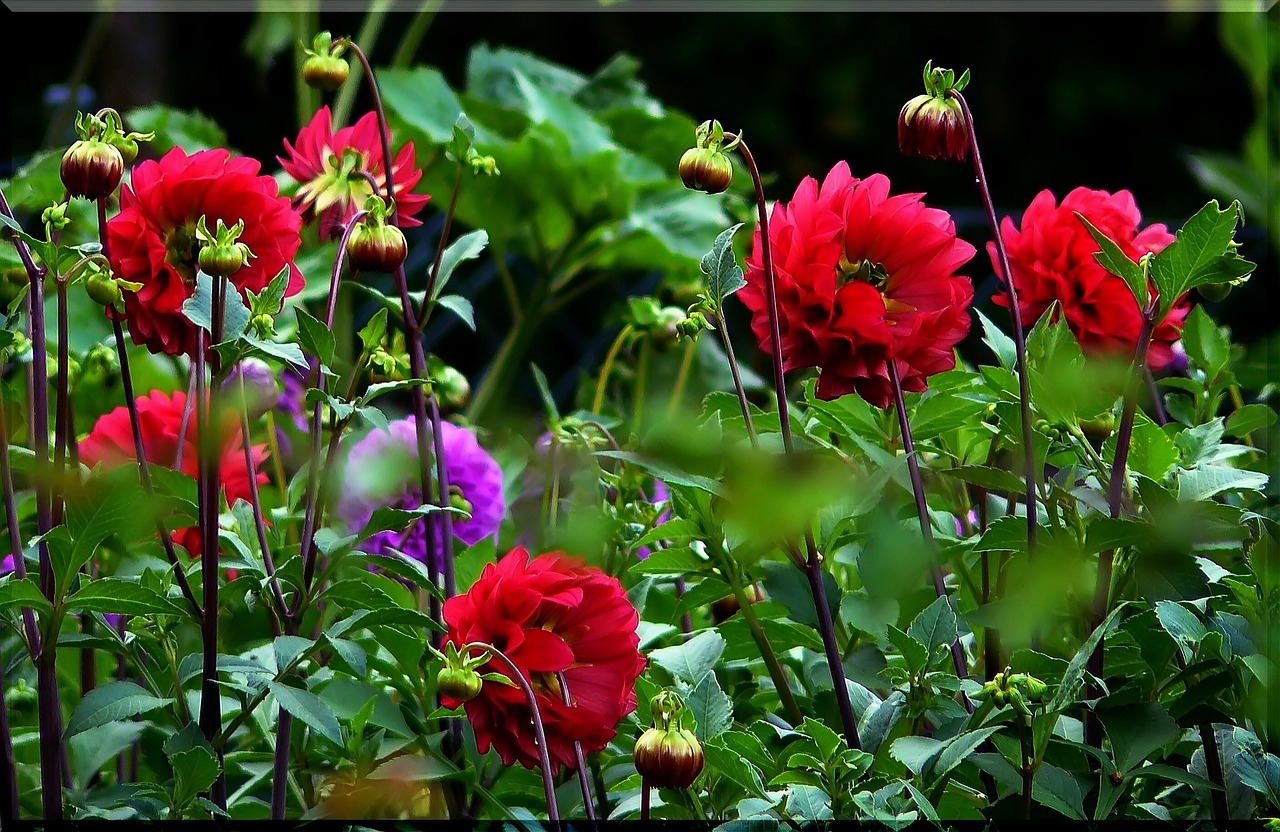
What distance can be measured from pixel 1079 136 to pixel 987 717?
135 inches

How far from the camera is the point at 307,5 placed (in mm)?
1467

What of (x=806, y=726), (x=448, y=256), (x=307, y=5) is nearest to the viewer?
(x=806, y=726)

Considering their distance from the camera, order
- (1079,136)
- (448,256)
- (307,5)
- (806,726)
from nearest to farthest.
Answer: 1. (806,726)
2. (448,256)
3. (307,5)
4. (1079,136)

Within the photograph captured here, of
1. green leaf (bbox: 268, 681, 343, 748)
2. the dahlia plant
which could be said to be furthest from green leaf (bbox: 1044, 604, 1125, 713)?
green leaf (bbox: 268, 681, 343, 748)

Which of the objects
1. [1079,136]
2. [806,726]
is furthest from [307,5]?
[1079,136]

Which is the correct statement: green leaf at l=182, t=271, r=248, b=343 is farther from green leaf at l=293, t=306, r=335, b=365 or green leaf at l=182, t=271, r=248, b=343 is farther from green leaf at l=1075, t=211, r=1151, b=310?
green leaf at l=1075, t=211, r=1151, b=310

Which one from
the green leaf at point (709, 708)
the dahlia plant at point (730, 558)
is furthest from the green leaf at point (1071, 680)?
the green leaf at point (709, 708)

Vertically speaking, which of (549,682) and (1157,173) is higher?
(1157,173)

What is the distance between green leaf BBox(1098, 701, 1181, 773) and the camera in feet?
1.40

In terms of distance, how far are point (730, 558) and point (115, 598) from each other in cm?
21

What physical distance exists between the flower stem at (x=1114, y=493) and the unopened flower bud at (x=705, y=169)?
0.15m

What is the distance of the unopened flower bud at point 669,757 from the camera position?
1.30 feet

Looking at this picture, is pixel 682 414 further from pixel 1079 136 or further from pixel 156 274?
pixel 1079 136

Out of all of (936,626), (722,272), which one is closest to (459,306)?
(722,272)
